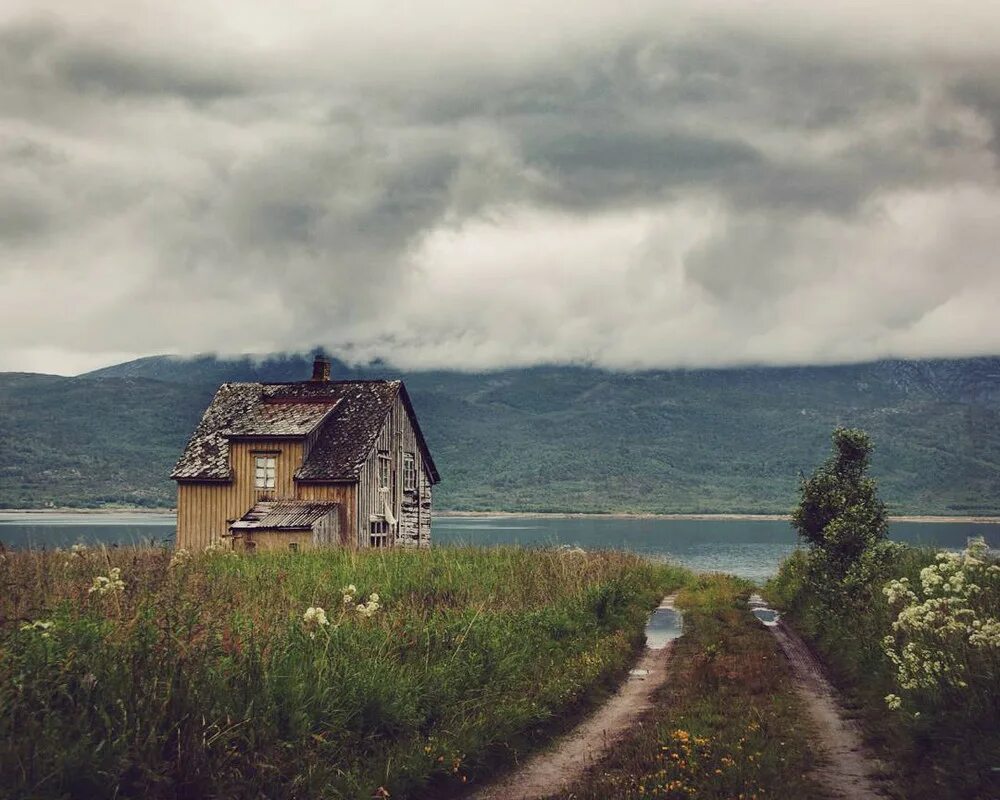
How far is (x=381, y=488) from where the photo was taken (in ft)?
161

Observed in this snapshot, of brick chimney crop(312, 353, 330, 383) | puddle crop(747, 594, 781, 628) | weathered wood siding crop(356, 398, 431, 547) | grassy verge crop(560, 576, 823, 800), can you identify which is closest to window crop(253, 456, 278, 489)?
weathered wood siding crop(356, 398, 431, 547)

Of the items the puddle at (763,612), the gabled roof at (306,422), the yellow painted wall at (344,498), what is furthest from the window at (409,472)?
the puddle at (763,612)

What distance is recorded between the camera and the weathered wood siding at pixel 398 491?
47094 millimetres

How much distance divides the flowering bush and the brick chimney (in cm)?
4172

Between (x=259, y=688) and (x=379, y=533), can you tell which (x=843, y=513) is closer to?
(x=259, y=688)

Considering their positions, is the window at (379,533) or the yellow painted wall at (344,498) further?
the window at (379,533)

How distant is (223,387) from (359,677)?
42.4 m

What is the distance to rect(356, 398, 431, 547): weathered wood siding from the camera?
47094 millimetres

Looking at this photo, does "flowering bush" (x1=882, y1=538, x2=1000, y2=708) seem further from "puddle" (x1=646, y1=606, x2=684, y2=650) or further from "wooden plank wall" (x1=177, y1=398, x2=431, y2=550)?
"wooden plank wall" (x1=177, y1=398, x2=431, y2=550)

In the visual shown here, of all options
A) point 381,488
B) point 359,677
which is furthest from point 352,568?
point 381,488

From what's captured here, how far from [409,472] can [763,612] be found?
84.7 feet

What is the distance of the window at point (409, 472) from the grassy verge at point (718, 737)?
31.3 metres

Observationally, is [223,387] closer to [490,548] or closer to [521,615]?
[490,548]

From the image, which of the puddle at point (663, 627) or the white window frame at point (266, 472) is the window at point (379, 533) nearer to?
the white window frame at point (266, 472)
